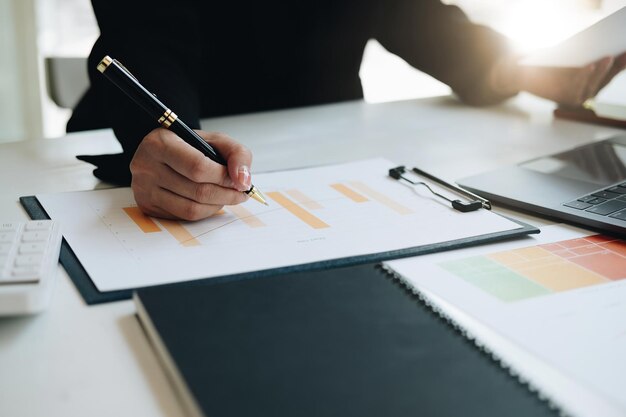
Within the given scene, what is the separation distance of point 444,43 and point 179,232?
98 cm

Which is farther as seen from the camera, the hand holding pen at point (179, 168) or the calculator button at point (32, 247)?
the hand holding pen at point (179, 168)

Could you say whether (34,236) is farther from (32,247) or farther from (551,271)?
(551,271)

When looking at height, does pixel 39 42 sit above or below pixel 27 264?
below

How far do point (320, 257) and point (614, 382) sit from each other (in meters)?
0.27

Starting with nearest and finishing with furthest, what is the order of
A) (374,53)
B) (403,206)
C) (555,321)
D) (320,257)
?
(555,321), (320,257), (403,206), (374,53)

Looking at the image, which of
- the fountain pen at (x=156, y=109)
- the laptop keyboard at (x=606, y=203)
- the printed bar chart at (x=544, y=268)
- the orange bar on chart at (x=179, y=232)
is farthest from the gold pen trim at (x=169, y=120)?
the laptop keyboard at (x=606, y=203)

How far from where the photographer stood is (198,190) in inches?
27.4

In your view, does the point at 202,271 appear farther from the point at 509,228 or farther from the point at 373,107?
the point at 373,107

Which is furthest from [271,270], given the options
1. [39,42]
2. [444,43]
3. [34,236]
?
[39,42]

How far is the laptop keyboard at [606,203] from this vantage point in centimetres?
75

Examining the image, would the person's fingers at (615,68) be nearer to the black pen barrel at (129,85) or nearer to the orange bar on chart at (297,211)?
the orange bar on chart at (297,211)

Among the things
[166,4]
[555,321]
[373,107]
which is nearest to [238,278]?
[555,321]

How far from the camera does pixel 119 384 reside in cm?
44

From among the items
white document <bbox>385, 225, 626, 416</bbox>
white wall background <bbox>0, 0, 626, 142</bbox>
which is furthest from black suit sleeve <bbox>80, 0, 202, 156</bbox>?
white wall background <bbox>0, 0, 626, 142</bbox>
